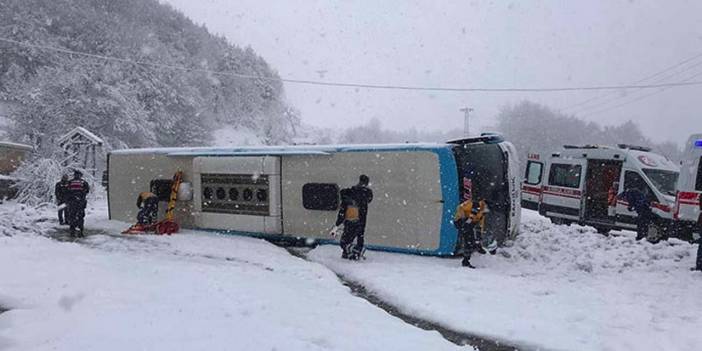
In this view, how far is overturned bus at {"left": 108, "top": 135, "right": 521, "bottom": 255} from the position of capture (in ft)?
34.2

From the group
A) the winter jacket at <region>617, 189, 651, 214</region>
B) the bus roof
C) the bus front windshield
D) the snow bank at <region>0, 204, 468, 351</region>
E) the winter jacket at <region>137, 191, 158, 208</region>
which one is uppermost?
the bus roof

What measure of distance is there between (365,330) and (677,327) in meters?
3.59

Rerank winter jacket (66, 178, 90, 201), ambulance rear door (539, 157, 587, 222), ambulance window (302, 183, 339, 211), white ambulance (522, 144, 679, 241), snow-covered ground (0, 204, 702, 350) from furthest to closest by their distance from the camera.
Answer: ambulance rear door (539, 157, 587, 222) < white ambulance (522, 144, 679, 241) < winter jacket (66, 178, 90, 201) < ambulance window (302, 183, 339, 211) < snow-covered ground (0, 204, 702, 350)

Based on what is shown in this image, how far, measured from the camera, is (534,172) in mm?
18938

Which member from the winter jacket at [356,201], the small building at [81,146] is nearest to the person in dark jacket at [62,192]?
the winter jacket at [356,201]

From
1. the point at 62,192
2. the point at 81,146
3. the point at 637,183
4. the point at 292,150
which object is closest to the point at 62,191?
the point at 62,192

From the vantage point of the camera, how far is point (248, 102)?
61031 mm

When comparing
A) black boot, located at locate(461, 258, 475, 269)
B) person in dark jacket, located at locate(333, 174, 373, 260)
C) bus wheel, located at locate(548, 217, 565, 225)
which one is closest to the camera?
black boot, located at locate(461, 258, 475, 269)

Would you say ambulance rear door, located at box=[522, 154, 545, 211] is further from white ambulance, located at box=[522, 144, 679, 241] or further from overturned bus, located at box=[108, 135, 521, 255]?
overturned bus, located at box=[108, 135, 521, 255]

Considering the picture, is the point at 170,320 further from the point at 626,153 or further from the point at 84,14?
the point at 84,14

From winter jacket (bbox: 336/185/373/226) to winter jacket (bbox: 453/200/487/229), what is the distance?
1.64m

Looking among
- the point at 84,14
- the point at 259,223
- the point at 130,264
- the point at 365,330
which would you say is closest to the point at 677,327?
the point at 365,330

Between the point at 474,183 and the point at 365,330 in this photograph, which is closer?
the point at 365,330

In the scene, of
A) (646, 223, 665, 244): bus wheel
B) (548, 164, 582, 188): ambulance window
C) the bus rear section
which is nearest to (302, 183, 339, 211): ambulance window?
the bus rear section
